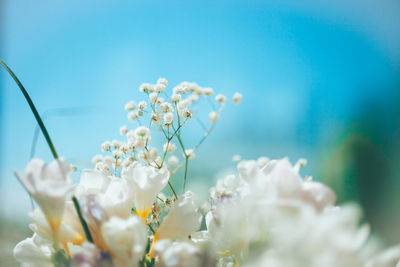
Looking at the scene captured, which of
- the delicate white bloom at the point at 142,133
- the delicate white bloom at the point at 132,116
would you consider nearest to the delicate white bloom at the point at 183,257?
the delicate white bloom at the point at 142,133

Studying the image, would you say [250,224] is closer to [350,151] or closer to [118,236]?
[118,236]

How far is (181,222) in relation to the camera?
0.21m

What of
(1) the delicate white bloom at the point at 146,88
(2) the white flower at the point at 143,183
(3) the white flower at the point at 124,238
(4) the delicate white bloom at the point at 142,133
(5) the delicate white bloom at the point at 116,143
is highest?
(1) the delicate white bloom at the point at 146,88

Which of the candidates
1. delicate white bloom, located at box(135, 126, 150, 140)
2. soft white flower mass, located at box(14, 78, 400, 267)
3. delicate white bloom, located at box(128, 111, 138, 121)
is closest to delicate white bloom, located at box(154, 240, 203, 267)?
soft white flower mass, located at box(14, 78, 400, 267)

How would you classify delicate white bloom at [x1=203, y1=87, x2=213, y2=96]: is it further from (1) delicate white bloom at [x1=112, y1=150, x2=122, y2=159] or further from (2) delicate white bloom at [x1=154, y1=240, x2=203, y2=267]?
(2) delicate white bloom at [x1=154, y1=240, x2=203, y2=267]

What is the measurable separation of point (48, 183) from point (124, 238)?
0.05 metres

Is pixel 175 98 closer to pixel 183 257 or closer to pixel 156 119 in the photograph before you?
pixel 156 119

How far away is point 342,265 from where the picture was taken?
0.14 metres

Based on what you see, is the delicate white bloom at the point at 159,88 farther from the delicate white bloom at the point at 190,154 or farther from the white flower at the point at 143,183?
the white flower at the point at 143,183

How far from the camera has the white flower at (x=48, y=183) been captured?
176mm

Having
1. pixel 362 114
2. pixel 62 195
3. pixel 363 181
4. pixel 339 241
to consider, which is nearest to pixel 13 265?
pixel 62 195

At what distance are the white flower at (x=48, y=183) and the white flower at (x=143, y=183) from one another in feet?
0.13

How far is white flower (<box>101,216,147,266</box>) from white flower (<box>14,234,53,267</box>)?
0.06 metres

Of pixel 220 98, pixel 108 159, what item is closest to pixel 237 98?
pixel 220 98
